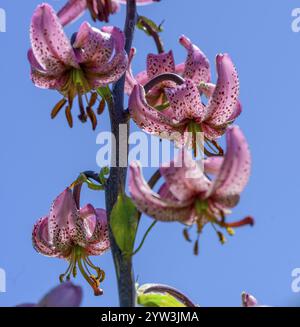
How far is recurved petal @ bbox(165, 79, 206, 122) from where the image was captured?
228 centimetres

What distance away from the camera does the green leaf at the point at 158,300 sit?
2.08m

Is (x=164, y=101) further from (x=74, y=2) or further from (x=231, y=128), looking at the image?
(x=231, y=128)

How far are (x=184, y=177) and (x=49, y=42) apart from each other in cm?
61

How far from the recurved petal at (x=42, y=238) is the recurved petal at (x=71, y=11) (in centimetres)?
58

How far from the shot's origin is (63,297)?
1.70 m

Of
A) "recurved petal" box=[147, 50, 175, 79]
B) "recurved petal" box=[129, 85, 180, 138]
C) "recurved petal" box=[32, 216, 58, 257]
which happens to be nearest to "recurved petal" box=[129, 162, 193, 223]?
"recurved petal" box=[129, 85, 180, 138]

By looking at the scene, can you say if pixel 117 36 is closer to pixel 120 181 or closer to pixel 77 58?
pixel 77 58

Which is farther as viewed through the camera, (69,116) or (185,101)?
(185,101)

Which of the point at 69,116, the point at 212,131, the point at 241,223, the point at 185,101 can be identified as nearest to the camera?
the point at 241,223

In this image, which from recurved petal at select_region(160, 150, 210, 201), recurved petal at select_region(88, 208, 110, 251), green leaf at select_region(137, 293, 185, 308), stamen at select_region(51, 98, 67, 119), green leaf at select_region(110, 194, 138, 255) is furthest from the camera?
recurved petal at select_region(88, 208, 110, 251)

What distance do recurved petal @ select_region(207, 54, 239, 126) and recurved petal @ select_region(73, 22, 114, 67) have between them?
0.30 m

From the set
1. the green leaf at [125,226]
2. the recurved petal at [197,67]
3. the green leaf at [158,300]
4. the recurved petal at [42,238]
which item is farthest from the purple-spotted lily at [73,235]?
the recurved petal at [197,67]
